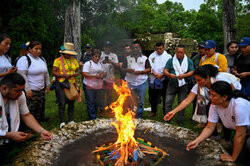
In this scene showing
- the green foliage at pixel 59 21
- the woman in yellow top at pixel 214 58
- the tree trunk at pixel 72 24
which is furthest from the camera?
the green foliage at pixel 59 21

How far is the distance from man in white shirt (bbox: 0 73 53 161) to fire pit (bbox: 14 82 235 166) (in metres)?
0.42

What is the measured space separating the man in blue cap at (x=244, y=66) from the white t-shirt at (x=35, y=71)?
5.31 meters

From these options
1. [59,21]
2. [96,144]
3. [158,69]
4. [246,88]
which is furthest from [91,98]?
[59,21]

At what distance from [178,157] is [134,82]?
301 cm

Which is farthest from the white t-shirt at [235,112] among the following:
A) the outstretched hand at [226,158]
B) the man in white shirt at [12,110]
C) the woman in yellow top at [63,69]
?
the woman in yellow top at [63,69]

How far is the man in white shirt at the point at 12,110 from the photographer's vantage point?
316 centimetres

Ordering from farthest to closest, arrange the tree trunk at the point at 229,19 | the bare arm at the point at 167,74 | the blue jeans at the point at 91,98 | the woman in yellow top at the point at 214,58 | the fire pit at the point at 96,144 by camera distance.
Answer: the tree trunk at the point at 229,19, the blue jeans at the point at 91,98, the bare arm at the point at 167,74, the woman in yellow top at the point at 214,58, the fire pit at the point at 96,144

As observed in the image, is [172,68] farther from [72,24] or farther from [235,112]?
[72,24]

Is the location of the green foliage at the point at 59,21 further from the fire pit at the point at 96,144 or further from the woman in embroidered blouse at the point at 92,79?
the fire pit at the point at 96,144

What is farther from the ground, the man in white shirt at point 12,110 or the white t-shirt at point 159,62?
the white t-shirt at point 159,62

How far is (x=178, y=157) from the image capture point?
12.5ft

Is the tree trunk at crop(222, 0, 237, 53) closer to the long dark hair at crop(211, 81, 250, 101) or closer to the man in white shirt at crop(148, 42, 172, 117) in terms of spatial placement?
the man in white shirt at crop(148, 42, 172, 117)

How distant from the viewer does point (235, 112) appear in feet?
10.3

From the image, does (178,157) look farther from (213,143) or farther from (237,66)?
(237,66)
